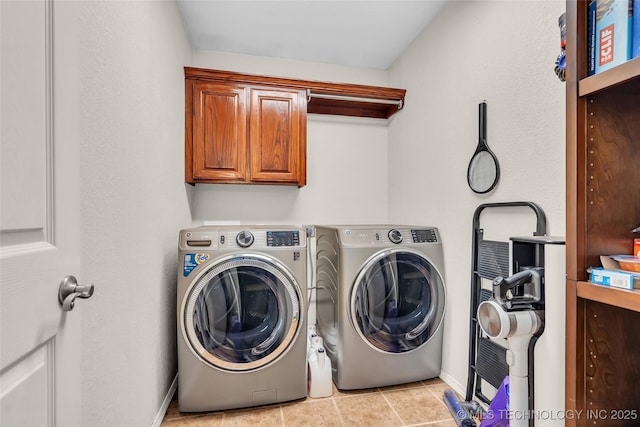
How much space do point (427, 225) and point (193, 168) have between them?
70.0 inches

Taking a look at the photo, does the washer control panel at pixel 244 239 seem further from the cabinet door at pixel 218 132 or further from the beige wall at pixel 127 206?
the cabinet door at pixel 218 132

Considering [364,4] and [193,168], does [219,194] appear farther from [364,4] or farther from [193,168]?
[364,4]

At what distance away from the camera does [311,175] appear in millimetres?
2840

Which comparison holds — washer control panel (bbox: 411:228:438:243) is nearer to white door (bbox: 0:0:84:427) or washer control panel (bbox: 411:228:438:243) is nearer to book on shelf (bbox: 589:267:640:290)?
book on shelf (bbox: 589:267:640:290)

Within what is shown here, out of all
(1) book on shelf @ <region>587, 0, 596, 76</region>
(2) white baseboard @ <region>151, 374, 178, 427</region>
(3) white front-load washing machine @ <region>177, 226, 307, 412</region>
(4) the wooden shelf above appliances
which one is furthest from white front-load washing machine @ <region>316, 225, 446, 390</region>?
(1) book on shelf @ <region>587, 0, 596, 76</region>

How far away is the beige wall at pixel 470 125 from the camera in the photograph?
54.9 inches

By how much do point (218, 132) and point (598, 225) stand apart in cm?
221

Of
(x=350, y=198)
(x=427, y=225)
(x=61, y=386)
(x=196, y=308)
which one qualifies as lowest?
(x=196, y=308)

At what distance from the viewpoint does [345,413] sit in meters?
1.79

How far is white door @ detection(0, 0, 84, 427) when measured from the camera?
0.56 metres

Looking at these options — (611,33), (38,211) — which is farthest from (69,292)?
(611,33)

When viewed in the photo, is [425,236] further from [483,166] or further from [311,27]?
[311,27]

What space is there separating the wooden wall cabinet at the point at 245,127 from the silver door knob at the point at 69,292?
5.36 ft

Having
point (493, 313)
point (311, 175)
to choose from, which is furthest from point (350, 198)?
point (493, 313)
